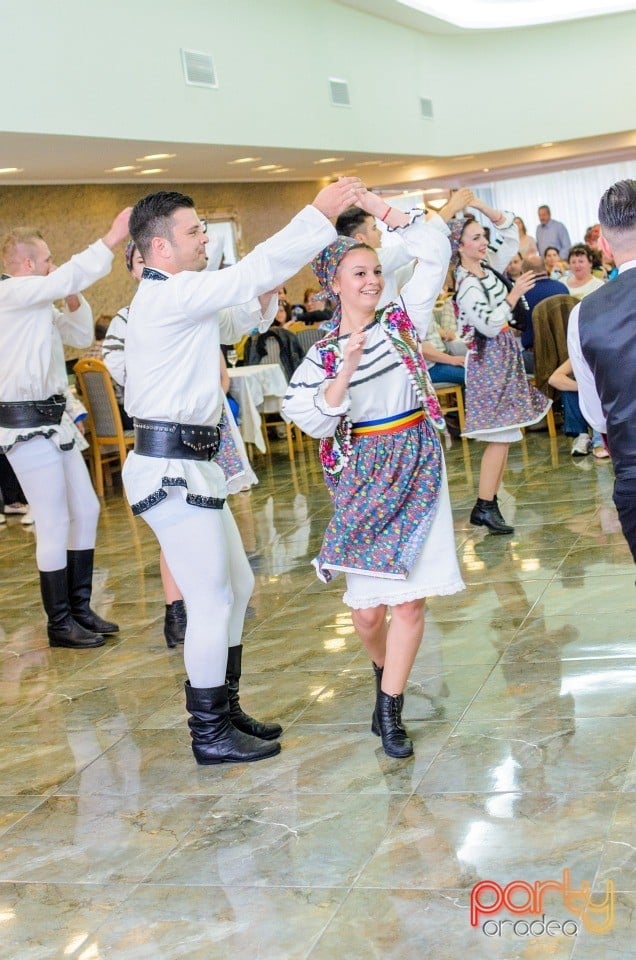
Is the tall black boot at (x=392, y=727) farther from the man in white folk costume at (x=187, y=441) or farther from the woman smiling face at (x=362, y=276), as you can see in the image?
the woman smiling face at (x=362, y=276)

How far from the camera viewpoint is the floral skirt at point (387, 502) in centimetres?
325

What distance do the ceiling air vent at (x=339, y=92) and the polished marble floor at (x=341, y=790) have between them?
7.60 metres

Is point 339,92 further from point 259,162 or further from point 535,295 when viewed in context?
point 535,295

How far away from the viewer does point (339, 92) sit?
11.9 meters

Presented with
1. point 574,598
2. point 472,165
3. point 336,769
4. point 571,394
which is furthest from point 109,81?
point 472,165

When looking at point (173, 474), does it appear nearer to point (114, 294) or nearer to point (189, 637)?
point (189, 637)

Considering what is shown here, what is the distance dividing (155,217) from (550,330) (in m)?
5.61

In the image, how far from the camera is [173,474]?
3303mm

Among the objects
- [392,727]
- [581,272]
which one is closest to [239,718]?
[392,727]

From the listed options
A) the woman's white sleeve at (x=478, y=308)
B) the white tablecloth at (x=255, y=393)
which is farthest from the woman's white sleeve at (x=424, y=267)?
the white tablecloth at (x=255, y=393)

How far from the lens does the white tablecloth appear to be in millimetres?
9031

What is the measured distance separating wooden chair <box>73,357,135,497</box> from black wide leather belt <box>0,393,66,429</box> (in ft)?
14.0

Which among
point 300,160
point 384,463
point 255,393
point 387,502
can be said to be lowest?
point 255,393

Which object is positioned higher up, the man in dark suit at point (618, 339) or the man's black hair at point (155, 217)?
the man's black hair at point (155, 217)
